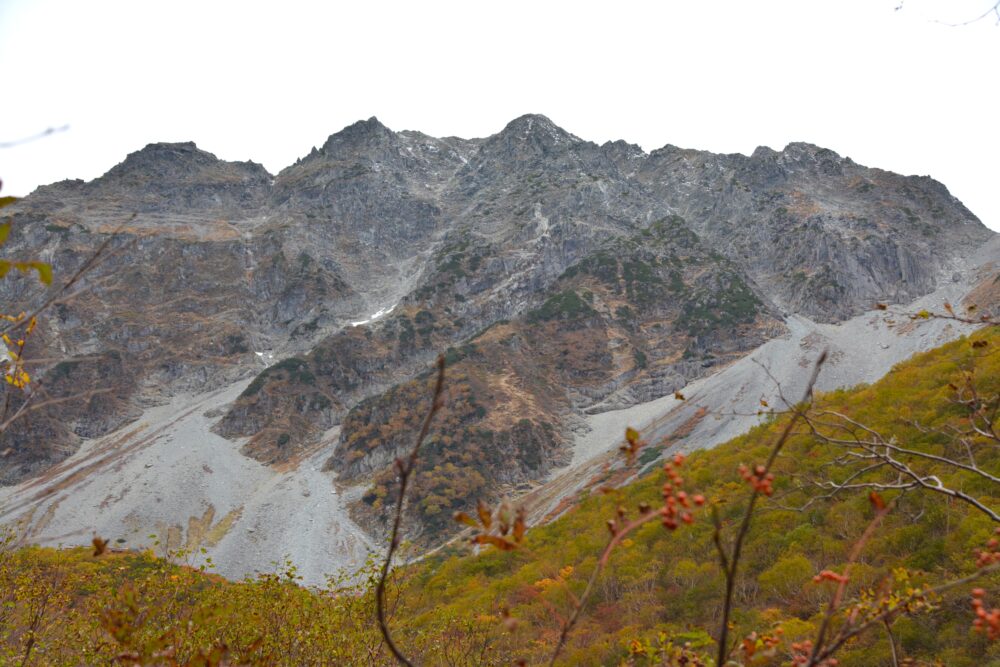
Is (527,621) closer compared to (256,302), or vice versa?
(527,621)

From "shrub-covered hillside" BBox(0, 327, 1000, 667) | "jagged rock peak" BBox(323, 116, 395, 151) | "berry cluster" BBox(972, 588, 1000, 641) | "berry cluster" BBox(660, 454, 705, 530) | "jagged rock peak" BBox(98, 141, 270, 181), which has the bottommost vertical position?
"shrub-covered hillside" BBox(0, 327, 1000, 667)

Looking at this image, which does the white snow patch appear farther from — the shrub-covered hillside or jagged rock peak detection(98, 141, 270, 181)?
the shrub-covered hillside

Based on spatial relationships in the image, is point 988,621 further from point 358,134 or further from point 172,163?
point 172,163

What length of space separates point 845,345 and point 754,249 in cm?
4918

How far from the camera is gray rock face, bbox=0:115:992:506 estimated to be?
102938mm

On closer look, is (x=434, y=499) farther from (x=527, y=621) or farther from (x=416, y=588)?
(x=527, y=621)

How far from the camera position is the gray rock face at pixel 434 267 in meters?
103

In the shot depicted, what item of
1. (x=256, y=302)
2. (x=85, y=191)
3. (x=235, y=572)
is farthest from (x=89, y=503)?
(x=85, y=191)

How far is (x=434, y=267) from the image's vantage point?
138 m

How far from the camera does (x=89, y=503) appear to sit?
7488 cm

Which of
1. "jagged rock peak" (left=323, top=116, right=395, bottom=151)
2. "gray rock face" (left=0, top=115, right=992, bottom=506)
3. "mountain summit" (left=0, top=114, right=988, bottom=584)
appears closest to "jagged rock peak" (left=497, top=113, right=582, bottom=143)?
"mountain summit" (left=0, top=114, right=988, bottom=584)

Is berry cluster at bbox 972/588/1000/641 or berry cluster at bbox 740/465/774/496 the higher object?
berry cluster at bbox 740/465/774/496

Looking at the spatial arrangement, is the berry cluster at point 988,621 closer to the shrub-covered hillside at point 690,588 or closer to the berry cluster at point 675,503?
the shrub-covered hillside at point 690,588

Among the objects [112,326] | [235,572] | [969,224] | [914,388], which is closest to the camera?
[914,388]
